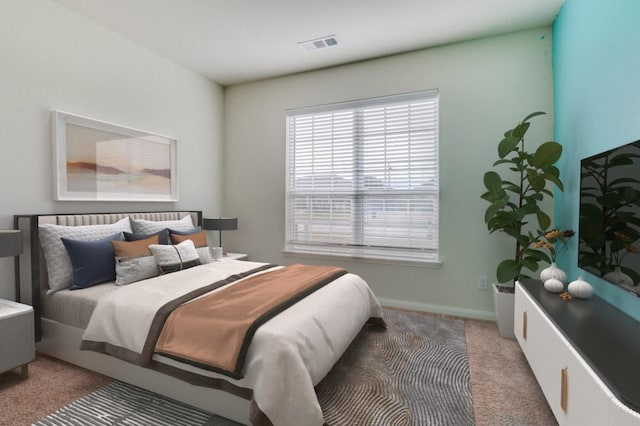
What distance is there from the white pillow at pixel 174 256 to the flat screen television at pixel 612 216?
9.90ft

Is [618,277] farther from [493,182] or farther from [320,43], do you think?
[320,43]

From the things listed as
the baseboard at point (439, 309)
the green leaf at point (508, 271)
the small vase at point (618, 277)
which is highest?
the small vase at point (618, 277)

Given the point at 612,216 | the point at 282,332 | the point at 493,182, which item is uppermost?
the point at 493,182

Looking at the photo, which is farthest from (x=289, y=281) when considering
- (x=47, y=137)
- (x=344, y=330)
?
(x=47, y=137)

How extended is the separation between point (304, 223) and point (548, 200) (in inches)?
105

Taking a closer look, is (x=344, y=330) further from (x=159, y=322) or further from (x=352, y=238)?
(x=352, y=238)

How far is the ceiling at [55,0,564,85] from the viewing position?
2.74 metres

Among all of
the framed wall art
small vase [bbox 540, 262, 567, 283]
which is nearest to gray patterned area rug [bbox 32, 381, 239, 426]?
the framed wall art

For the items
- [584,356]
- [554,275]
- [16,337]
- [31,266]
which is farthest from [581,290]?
[31,266]

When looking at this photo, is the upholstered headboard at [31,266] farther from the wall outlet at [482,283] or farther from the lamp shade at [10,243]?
the wall outlet at [482,283]

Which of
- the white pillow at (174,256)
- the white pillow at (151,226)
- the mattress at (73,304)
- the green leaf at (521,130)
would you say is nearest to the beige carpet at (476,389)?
the mattress at (73,304)

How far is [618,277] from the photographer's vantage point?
64.9 inches

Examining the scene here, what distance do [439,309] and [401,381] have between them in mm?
1557

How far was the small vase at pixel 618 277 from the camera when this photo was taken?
157 centimetres
